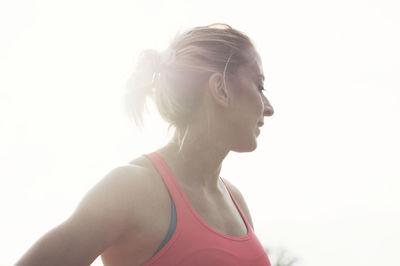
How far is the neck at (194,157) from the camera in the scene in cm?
94

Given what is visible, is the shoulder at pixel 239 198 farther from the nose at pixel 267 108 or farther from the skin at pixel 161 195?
the nose at pixel 267 108

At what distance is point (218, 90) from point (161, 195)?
11.2 inches

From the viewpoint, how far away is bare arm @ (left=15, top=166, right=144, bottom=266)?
2.09ft

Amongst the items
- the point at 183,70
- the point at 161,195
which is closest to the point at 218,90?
the point at 183,70

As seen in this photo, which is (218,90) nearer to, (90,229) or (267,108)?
(267,108)

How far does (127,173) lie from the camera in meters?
0.77

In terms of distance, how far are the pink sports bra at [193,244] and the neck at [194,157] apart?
0.05 meters

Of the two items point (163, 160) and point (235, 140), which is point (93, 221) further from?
point (235, 140)

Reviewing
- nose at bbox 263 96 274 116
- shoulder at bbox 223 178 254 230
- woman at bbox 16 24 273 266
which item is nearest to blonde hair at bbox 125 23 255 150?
woman at bbox 16 24 273 266

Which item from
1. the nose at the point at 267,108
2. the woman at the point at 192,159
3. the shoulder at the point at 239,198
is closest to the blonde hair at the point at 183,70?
the woman at the point at 192,159

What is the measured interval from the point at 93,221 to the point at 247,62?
1.74 feet

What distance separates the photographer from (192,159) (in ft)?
3.14

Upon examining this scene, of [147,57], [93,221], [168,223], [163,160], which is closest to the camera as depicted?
[93,221]

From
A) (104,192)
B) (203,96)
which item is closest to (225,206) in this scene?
(203,96)
